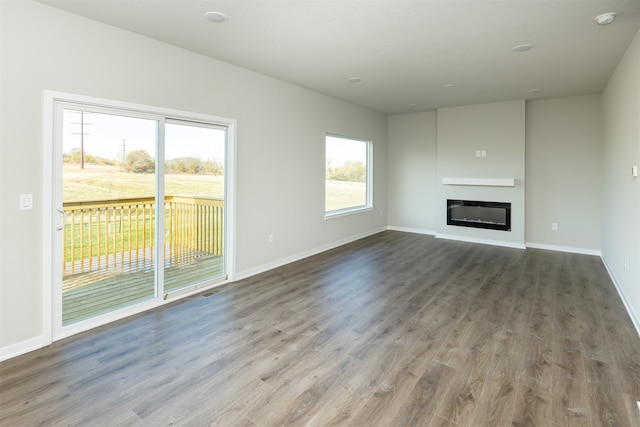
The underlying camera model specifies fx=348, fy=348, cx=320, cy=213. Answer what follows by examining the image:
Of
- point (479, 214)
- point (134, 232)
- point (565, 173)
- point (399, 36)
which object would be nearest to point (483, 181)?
point (479, 214)

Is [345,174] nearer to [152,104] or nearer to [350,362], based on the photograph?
[152,104]

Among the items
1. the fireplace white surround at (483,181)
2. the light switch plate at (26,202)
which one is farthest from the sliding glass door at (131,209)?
the fireplace white surround at (483,181)

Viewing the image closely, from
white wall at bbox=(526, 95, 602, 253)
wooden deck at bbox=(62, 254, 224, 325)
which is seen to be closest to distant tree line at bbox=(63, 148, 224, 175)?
wooden deck at bbox=(62, 254, 224, 325)

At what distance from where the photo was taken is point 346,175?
22.7ft

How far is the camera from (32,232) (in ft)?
8.95

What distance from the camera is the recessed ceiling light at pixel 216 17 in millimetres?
2924

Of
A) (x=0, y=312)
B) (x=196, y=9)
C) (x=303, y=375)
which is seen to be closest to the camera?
(x=303, y=375)

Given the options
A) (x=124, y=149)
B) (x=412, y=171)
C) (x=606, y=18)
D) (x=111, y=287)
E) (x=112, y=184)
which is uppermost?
(x=606, y=18)

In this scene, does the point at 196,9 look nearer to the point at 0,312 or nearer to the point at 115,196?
the point at 115,196

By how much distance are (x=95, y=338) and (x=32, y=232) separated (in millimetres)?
985

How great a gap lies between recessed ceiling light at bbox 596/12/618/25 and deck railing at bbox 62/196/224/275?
13.6 feet

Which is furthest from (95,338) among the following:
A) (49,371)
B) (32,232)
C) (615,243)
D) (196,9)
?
(615,243)

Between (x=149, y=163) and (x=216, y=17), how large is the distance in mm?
1547

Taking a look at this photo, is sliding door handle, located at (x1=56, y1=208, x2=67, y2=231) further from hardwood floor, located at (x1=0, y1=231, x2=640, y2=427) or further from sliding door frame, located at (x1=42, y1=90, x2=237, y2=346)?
hardwood floor, located at (x1=0, y1=231, x2=640, y2=427)
